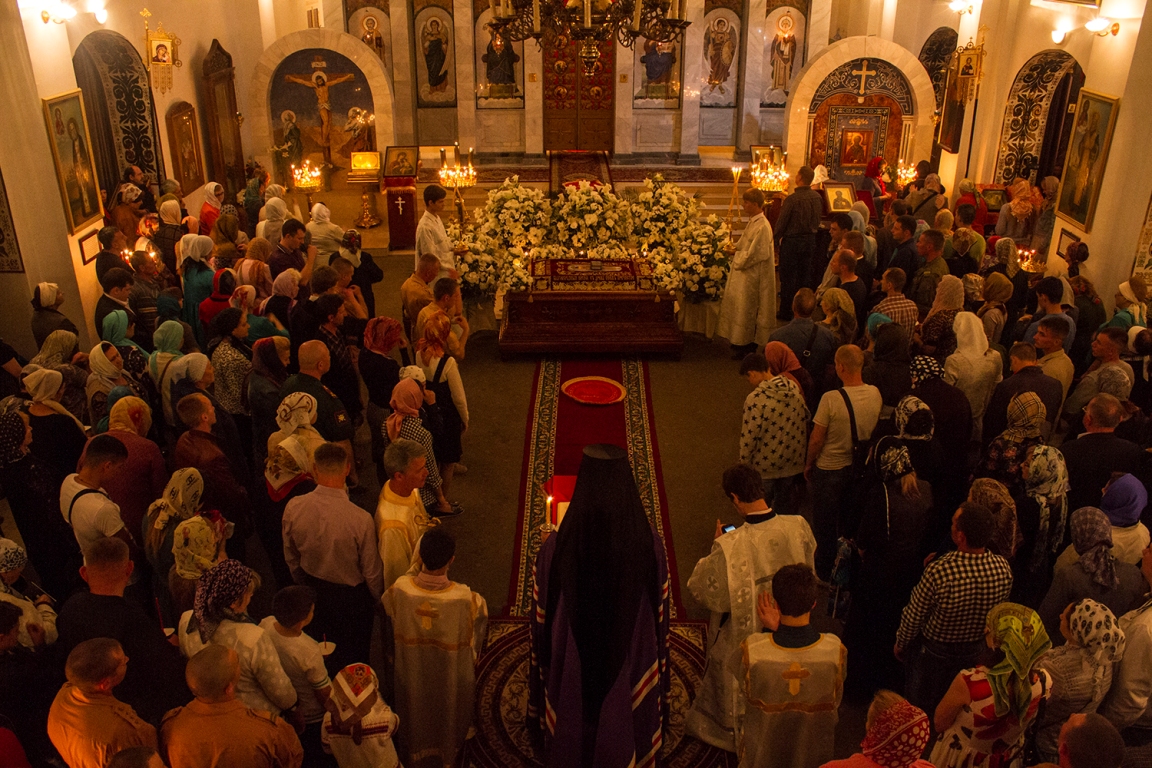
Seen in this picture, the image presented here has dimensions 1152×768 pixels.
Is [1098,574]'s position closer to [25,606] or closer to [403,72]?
[25,606]

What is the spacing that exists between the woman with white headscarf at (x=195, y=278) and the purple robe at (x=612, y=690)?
4831 mm

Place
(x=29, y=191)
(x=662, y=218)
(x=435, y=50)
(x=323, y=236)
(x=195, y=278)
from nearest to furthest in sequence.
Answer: (x=195, y=278)
(x=29, y=191)
(x=323, y=236)
(x=662, y=218)
(x=435, y=50)

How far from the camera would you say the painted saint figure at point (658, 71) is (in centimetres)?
1773

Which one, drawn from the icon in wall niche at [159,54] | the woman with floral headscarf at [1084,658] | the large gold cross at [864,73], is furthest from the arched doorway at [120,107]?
the woman with floral headscarf at [1084,658]

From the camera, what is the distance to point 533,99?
A: 17719mm

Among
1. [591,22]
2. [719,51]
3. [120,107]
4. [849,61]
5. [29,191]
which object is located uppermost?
[591,22]

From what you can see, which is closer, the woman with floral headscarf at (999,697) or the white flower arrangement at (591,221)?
the woman with floral headscarf at (999,697)

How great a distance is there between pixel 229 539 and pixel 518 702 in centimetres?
181

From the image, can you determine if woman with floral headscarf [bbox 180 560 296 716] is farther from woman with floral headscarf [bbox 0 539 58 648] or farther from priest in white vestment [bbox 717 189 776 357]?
priest in white vestment [bbox 717 189 776 357]

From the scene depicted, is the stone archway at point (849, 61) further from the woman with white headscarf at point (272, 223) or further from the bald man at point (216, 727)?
the bald man at point (216, 727)

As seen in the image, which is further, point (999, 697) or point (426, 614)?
point (426, 614)

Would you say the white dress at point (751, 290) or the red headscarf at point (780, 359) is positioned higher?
the red headscarf at point (780, 359)

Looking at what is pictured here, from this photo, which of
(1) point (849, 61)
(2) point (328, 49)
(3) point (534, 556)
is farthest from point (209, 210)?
(1) point (849, 61)

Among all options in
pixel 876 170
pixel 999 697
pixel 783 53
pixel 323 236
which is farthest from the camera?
pixel 783 53
